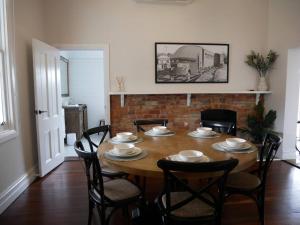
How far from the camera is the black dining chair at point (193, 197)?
1426 mm

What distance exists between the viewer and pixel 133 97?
13.2ft

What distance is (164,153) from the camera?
193 centimetres

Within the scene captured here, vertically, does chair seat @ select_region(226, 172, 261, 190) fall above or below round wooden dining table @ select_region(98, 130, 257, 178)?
below

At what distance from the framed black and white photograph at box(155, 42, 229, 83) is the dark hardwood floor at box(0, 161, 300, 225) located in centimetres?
183

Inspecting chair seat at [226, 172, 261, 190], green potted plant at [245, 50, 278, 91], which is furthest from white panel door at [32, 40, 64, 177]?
green potted plant at [245, 50, 278, 91]

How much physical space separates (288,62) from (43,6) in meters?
4.12

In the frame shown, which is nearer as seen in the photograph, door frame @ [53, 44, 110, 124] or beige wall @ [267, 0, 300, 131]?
beige wall @ [267, 0, 300, 131]

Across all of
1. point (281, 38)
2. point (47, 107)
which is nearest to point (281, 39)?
point (281, 38)

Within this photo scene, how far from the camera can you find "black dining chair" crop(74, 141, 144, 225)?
1.73 metres

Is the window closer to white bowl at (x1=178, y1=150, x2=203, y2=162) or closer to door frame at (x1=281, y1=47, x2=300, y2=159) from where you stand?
white bowl at (x1=178, y1=150, x2=203, y2=162)

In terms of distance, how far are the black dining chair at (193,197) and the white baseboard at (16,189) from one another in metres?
1.78

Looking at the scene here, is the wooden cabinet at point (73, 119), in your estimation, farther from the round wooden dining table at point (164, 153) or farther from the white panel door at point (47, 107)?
the round wooden dining table at point (164, 153)

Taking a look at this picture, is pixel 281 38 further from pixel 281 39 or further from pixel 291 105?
pixel 291 105

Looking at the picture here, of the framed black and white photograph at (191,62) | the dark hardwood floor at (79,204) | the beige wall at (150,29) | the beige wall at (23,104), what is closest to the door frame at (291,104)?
the beige wall at (150,29)
